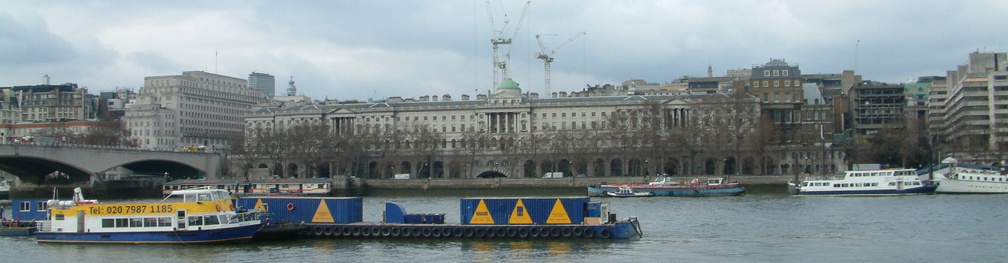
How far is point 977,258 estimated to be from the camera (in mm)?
53812

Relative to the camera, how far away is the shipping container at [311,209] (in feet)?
219

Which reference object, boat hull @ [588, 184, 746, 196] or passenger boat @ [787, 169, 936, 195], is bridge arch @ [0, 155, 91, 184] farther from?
passenger boat @ [787, 169, 936, 195]

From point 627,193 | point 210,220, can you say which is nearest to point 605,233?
point 210,220

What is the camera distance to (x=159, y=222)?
63125mm

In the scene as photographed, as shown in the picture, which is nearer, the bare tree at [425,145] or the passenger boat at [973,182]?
the passenger boat at [973,182]

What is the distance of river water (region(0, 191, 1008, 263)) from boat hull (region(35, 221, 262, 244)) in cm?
47

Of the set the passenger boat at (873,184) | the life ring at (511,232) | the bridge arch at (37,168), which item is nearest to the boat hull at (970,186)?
the passenger boat at (873,184)

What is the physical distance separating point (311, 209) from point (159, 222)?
330 inches

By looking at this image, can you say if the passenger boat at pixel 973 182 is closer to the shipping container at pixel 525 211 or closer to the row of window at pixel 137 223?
the shipping container at pixel 525 211

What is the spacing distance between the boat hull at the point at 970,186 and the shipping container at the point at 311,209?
210ft

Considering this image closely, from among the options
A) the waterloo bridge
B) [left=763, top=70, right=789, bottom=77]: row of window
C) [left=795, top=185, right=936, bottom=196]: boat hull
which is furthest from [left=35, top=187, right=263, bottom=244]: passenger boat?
[left=763, top=70, right=789, bottom=77]: row of window

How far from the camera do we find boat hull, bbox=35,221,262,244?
2452 inches

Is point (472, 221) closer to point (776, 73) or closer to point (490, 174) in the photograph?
point (490, 174)

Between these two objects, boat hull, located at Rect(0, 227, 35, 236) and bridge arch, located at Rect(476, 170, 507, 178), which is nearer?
boat hull, located at Rect(0, 227, 35, 236)
